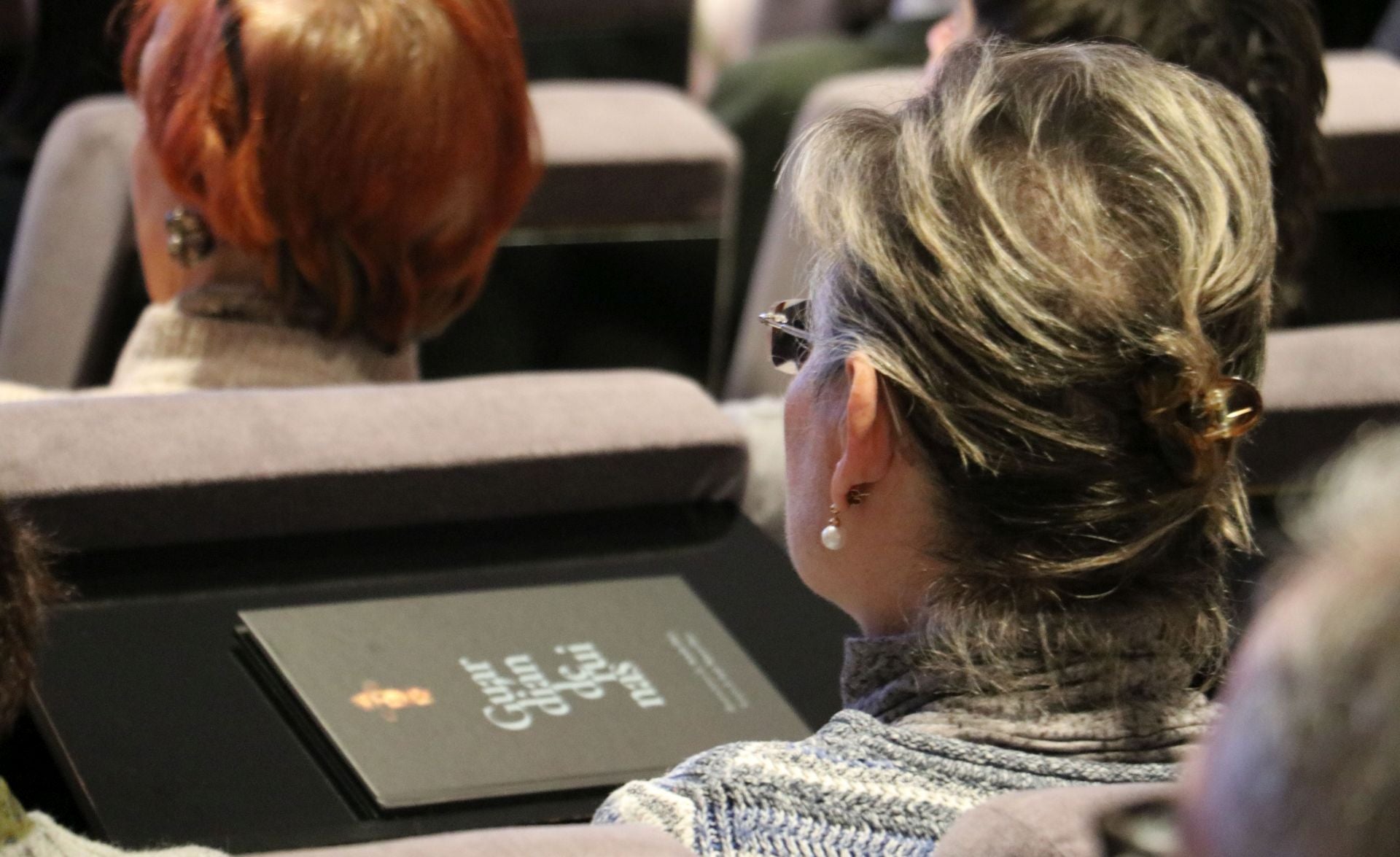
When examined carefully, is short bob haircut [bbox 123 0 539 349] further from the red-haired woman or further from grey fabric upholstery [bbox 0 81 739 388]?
grey fabric upholstery [bbox 0 81 739 388]

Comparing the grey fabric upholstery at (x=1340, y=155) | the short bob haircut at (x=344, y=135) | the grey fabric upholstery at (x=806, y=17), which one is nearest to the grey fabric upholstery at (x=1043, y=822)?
the short bob haircut at (x=344, y=135)

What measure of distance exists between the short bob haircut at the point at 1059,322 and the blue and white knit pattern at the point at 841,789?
0.17 feet

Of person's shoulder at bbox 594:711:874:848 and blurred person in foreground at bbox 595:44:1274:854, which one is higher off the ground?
blurred person in foreground at bbox 595:44:1274:854

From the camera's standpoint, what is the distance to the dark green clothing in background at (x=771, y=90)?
302cm

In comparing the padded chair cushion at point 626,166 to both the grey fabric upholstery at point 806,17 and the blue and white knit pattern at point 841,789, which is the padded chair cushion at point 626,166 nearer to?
the grey fabric upholstery at point 806,17

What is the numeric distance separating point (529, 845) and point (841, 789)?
161 millimetres

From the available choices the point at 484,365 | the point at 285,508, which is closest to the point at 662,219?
the point at 484,365

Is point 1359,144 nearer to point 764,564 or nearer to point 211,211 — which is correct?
point 764,564

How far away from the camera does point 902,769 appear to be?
3.10 feet

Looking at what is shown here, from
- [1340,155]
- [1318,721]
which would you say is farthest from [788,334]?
[1340,155]

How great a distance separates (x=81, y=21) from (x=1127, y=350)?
1.93m

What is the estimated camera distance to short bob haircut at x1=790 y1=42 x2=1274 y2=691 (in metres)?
0.92

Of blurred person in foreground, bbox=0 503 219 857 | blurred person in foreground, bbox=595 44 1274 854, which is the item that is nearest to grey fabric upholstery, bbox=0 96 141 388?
blurred person in foreground, bbox=0 503 219 857

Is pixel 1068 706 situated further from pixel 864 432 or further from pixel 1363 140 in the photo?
pixel 1363 140
